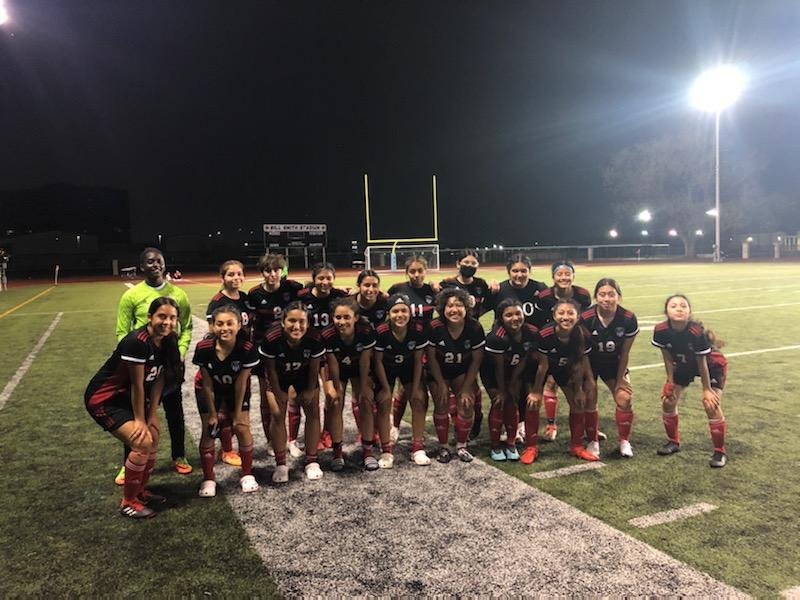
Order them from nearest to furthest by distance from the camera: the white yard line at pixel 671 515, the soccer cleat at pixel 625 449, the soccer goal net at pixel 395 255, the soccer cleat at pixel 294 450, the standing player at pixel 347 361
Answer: the white yard line at pixel 671 515 < the standing player at pixel 347 361 < the soccer cleat at pixel 625 449 < the soccer cleat at pixel 294 450 < the soccer goal net at pixel 395 255

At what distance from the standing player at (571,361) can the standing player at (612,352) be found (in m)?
0.09

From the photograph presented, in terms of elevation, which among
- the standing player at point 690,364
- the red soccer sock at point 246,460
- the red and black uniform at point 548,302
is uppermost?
the red and black uniform at point 548,302

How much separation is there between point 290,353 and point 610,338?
8.06ft

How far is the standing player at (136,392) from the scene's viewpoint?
140 inches

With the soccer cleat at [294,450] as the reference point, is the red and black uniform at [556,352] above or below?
above

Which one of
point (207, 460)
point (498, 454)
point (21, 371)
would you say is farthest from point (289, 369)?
point (21, 371)

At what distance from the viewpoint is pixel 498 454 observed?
4.53 meters

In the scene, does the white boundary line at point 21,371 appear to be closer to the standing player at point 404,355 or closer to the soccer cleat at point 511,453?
the standing player at point 404,355

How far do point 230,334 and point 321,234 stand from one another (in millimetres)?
35738

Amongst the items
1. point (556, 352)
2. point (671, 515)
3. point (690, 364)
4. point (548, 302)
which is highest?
point (548, 302)

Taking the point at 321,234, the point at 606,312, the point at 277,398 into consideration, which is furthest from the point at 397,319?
the point at 321,234

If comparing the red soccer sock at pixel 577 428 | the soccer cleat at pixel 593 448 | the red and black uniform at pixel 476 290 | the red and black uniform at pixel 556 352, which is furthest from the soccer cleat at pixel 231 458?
the soccer cleat at pixel 593 448

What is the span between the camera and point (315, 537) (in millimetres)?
3307

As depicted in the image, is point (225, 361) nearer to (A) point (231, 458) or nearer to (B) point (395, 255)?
(A) point (231, 458)
